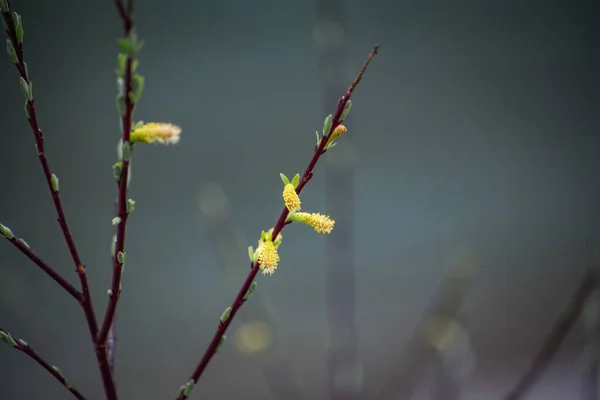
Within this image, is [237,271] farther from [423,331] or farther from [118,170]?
[118,170]

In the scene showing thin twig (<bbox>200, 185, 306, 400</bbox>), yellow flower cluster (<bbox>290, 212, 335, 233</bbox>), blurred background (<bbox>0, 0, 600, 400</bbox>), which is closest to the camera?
yellow flower cluster (<bbox>290, 212, 335, 233</bbox>)

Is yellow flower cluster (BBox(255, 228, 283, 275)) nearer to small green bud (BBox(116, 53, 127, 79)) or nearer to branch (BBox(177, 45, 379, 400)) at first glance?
branch (BBox(177, 45, 379, 400))

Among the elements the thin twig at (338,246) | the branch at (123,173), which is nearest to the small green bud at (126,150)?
the branch at (123,173)

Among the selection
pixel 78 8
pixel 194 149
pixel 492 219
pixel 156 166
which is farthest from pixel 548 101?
pixel 78 8

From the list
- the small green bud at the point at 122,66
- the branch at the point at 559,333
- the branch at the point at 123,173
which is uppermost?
Answer: the branch at the point at 559,333

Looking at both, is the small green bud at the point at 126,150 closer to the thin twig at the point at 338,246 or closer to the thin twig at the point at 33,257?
the thin twig at the point at 33,257

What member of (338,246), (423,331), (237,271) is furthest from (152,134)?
(237,271)

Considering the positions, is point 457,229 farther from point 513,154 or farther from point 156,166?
point 156,166

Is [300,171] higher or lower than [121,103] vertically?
higher

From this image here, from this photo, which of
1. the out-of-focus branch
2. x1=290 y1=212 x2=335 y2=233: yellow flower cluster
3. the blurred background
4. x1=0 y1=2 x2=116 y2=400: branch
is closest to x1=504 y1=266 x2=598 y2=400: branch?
the out-of-focus branch
